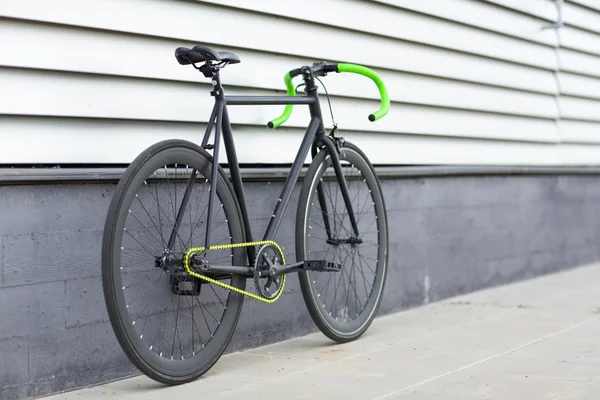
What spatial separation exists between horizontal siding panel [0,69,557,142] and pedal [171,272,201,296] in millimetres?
691

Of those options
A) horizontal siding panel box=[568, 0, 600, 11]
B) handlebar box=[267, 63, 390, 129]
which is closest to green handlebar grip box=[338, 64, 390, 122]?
handlebar box=[267, 63, 390, 129]

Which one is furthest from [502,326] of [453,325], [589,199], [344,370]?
[589,199]

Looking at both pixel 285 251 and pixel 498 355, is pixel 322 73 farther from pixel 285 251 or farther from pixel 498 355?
pixel 498 355

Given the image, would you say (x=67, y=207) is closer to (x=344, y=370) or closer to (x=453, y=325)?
(x=344, y=370)

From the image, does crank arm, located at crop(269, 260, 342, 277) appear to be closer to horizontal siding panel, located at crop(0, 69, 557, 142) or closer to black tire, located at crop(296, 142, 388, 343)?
black tire, located at crop(296, 142, 388, 343)

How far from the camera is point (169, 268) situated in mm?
3656

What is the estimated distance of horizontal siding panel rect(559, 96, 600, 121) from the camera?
7707 millimetres

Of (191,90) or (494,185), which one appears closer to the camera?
(191,90)

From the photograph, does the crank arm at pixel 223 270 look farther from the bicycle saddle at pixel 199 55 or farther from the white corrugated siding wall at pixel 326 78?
the bicycle saddle at pixel 199 55

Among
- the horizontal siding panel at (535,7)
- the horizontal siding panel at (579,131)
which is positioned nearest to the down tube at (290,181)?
the horizontal siding panel at (535,7)

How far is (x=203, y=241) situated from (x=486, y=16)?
10.7 ft

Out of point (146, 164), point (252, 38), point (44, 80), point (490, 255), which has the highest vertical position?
point (252, 38)

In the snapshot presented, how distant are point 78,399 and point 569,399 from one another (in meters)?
1.75

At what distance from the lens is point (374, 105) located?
5.54 m
